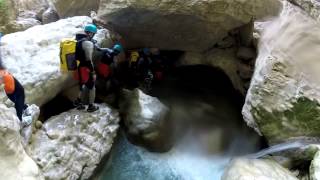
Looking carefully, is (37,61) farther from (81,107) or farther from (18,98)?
(18,98)

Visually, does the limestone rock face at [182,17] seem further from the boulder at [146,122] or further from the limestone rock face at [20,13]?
the limestone rock face at [20,13]

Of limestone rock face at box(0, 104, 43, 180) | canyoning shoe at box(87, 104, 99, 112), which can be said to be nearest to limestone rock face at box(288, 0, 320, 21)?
canyoning shoe at box(87, 104, 99, 112)

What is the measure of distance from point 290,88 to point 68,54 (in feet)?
13.9

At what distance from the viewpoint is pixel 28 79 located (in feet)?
23.2

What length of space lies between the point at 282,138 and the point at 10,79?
477 centimetres

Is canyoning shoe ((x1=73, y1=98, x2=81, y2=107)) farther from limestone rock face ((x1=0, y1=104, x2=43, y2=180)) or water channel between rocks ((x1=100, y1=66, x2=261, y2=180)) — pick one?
limestone rock face ((x1=0, y1=104, x2=43, y2=180))

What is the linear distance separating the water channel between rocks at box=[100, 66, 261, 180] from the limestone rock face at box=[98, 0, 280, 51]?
1.57 m

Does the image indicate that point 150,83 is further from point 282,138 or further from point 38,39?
point 282,138

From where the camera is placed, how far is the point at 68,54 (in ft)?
23.3

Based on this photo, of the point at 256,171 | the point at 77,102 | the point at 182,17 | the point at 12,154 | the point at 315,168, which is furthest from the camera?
the point at 182,17

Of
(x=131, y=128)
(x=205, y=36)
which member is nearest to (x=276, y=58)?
(x=205, y=36)

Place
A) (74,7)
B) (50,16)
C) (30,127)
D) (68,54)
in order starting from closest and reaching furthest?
(30,127)
(68,54)
(74,7)
(50,16)

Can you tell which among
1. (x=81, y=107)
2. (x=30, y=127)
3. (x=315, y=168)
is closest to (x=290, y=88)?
(x=315, y=168)

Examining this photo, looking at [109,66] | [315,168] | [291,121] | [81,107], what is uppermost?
[291,121]
